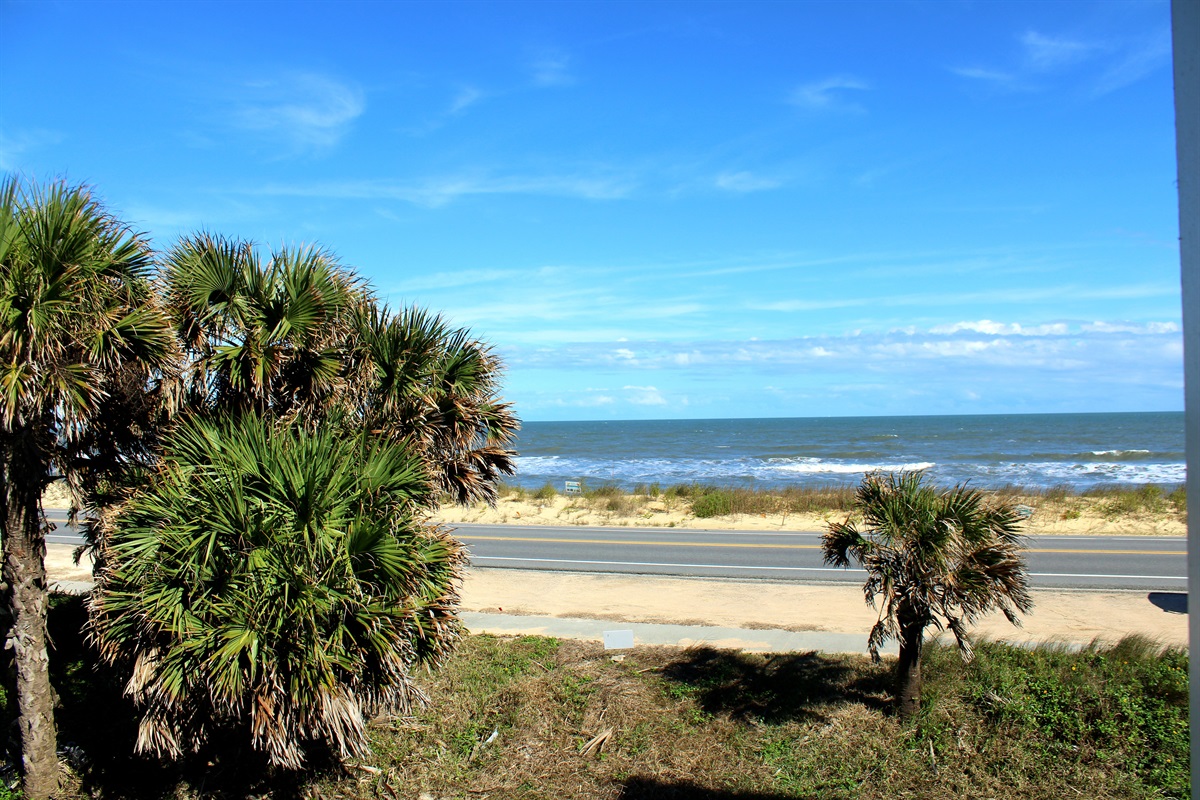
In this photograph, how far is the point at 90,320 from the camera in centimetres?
594

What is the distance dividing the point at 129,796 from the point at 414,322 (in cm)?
483

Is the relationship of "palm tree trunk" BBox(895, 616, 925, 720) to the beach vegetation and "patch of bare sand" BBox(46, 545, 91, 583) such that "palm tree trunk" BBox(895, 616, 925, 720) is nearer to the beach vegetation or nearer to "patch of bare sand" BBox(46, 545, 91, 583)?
"patch of bare sand" BBox(46, 545, 91, 583)

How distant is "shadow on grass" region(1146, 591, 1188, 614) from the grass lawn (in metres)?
3.65

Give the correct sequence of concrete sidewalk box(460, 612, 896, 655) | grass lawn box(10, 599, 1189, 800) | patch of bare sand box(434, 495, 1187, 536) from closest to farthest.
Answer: grass lawn box(10, 599, 1189, 800)
concrete sidewalk box(460, 612, 896, 655)
patch of bare sand box(434, 495, 1187, 536)

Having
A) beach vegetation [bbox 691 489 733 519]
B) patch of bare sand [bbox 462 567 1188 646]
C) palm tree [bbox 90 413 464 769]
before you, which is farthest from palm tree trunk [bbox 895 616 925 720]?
beach vegetation [bbox 691 489 733 519]

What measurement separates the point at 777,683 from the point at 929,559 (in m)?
2.44

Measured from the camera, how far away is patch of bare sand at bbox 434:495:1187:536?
68.0 feet

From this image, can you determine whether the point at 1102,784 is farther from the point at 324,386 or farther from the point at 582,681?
the point at 324,386

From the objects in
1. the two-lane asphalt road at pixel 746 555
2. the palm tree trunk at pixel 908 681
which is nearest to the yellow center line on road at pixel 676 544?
the two-lane asphalt road at pixel 746 555

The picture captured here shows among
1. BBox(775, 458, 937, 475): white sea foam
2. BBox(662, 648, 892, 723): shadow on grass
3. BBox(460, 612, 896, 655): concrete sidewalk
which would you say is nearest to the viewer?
BBox(662, 648, 892, 723): shadow on grass

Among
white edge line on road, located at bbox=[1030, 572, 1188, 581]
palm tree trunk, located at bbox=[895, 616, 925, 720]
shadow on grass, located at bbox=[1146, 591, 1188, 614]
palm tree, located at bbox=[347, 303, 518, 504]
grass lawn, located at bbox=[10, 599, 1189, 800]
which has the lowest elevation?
grass lawn, located at bbox=[10, 599, 1189, 800]

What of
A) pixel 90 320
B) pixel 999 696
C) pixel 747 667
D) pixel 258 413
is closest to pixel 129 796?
pixel 258 413

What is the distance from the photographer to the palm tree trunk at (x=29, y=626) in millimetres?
6547

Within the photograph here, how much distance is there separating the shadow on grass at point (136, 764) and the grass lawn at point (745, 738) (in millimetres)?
17
